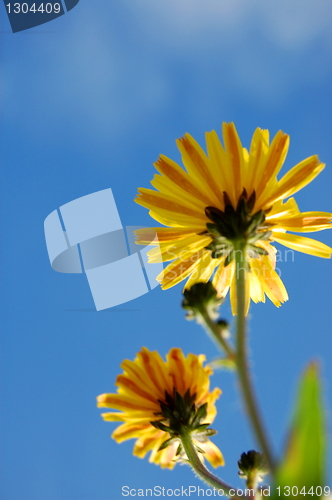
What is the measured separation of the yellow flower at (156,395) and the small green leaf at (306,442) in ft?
5.99

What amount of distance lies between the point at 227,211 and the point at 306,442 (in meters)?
1.68

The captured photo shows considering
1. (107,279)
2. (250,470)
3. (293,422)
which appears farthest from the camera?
(107,279)

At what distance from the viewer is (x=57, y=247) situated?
359 centimetres

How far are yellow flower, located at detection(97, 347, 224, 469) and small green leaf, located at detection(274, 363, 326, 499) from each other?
1.83 metres

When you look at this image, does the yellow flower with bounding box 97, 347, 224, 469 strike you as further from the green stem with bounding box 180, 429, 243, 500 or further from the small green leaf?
the small green leaf

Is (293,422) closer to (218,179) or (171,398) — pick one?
(218,179)

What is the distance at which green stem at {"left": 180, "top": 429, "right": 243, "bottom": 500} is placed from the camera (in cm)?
139

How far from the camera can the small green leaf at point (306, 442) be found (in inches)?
17.3

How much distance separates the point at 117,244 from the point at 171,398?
1314 mm

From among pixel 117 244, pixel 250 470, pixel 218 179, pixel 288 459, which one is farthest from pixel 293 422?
pixel 117 244

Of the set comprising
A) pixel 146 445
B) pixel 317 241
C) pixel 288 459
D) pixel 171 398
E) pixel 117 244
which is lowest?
pixel 288 459

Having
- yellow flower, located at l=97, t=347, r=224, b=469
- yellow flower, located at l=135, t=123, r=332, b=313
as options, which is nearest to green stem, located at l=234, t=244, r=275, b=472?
yellow flower, located at l=135, t=123, r=332, b=313

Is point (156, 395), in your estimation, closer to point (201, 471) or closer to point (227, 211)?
A: point (201, 471)

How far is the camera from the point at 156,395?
234 centimetres
